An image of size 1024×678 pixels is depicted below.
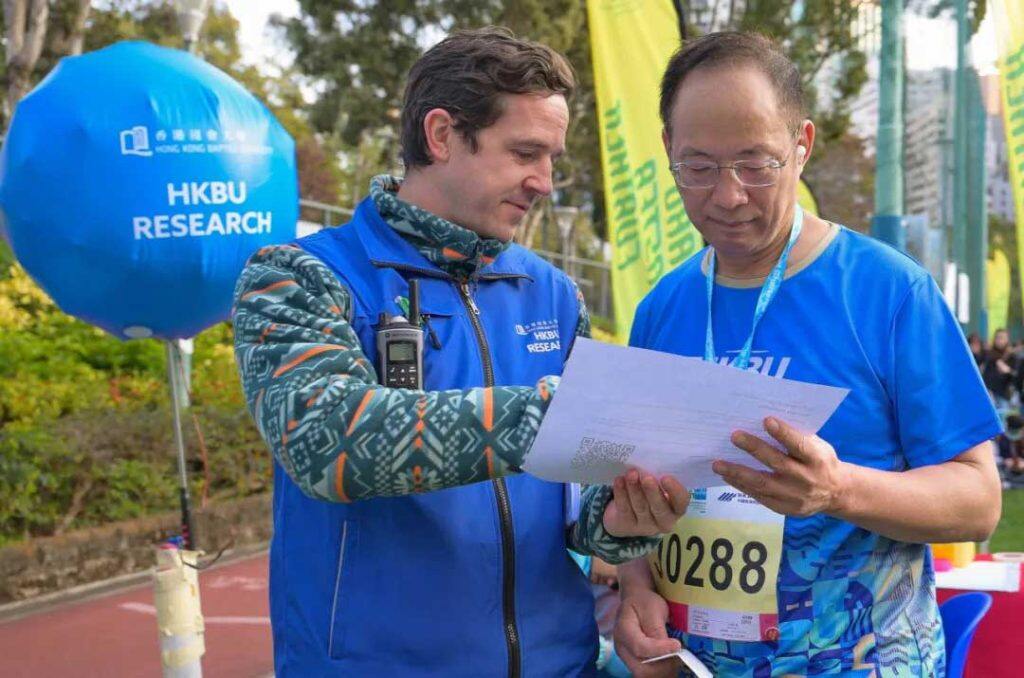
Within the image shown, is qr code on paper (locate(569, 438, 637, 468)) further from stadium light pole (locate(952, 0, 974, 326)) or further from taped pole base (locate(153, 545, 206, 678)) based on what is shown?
stadium light pole (locate(952, 0, 974, 326))

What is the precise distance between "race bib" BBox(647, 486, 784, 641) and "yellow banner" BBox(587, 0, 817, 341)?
198 inches

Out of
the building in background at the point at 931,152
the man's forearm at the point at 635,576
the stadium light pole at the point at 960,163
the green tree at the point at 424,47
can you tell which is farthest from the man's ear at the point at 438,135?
the green tree at the point at 424,47

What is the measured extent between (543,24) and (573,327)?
1944 centimetres

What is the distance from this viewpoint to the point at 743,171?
6.42 ft

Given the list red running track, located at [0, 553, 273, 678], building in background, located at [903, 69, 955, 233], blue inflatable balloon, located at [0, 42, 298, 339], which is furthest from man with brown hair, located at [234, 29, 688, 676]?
building in background, located at [903, 69, 955, 233]

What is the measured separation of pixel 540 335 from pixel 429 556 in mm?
457

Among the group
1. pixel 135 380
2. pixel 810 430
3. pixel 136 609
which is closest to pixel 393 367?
pixel 810 430

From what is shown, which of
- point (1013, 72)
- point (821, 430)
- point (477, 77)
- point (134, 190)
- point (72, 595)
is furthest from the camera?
point (72, 595)

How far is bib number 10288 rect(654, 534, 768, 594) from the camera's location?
1936mm

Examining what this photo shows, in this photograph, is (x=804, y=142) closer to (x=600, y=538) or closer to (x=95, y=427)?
(x=600, y=538)

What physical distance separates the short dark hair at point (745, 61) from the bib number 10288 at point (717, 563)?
0.73 metres

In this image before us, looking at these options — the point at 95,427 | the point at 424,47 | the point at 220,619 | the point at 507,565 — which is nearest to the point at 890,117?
the point at 220,619

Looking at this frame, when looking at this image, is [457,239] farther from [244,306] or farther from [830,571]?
[830,571]

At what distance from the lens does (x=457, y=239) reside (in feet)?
6.70
